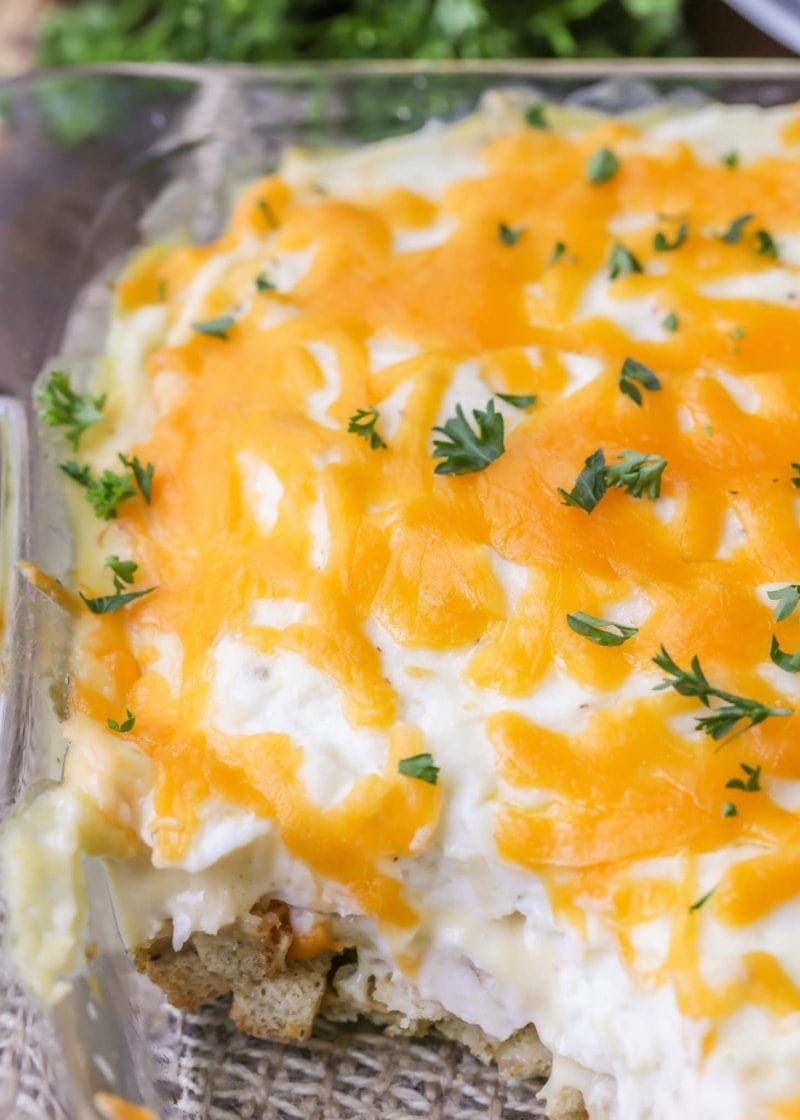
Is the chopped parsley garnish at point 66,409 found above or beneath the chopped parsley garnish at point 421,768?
Answer: above


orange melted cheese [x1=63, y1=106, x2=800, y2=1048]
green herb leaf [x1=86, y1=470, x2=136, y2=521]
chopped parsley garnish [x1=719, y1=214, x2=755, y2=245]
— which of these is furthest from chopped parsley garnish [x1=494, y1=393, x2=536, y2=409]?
green herb leaf [x1=86, y1=470, x2=136, y2=521]

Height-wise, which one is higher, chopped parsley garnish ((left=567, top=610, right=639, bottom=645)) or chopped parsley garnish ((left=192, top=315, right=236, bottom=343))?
chopped parsley garnish ((left=192, top=315, right=236, bottom=343))

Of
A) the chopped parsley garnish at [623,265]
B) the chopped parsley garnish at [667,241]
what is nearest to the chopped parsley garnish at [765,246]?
the chopped parsley garnish at [667,241]

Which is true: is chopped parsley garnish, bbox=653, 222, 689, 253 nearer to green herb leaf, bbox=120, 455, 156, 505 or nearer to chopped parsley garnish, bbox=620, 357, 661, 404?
chopped parsley garnish, bbox=620, 357, 661, 404

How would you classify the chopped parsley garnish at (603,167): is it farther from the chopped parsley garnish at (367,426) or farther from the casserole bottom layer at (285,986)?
the casserole bottom layer at (285,986)

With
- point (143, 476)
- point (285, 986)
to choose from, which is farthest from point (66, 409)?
point (285, 986)

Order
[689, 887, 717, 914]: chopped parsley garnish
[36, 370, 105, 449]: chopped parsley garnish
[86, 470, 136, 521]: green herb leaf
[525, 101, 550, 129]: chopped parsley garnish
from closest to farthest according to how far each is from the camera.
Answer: [689, 887, 717, 914]: chopped parsley garnish
[86, 470, 136, 521]: green herb leaf
[36, 370, 105, 449]: chopped parsley garnish
[525, 101, 550, 129]: chopped parsley garnish
